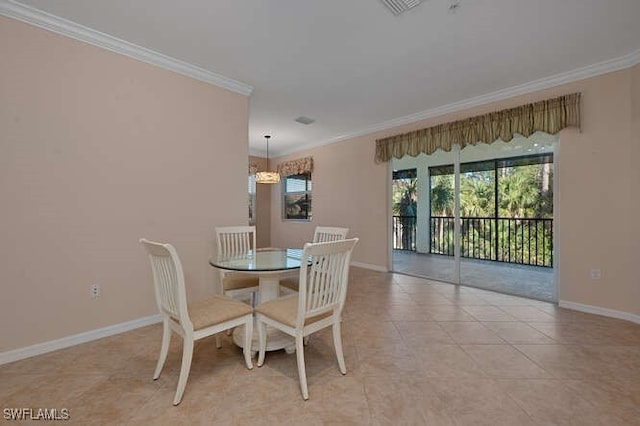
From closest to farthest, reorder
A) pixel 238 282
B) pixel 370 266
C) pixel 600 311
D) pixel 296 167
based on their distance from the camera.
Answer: pixel 238 282, pixel 600 311, pixel 370 266, pixel 296 167

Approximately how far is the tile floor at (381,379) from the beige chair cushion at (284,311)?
41 centimetres

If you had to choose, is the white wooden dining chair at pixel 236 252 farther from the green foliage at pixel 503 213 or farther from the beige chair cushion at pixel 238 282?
the green foliage at pixel 503 213

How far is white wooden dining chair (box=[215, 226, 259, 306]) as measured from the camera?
7.95 feet

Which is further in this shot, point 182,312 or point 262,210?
point 262,210

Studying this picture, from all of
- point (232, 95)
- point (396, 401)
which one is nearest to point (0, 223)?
point (232, 95)

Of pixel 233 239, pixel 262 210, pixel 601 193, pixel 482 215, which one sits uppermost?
pixel 601 193

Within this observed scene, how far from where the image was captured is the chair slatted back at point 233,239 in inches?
114

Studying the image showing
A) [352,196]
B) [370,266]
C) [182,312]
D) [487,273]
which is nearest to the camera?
[182,312]

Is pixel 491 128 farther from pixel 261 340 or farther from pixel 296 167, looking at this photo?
pixel 296 167

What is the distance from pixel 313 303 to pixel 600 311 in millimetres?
3314

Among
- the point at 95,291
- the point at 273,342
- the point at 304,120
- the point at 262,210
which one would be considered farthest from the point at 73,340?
the point at 262,210

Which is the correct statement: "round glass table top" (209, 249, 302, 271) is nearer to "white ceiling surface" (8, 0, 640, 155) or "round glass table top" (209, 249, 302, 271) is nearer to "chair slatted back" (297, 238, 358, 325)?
"chair slatted back" (297, 238, 358, 325)

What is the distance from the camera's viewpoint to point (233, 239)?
3029mm

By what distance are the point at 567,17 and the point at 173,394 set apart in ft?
12.9
